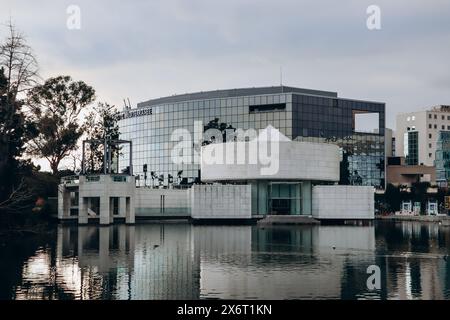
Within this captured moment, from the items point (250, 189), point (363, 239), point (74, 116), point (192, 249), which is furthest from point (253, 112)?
point (192, 249)

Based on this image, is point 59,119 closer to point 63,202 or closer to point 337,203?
point 63,202

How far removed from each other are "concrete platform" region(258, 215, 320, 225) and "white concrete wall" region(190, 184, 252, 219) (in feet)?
19.2

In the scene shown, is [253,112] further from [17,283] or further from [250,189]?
[17,283]

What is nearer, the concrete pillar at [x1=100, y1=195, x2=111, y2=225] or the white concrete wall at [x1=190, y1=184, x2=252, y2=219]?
the concrete pillar at [x1=100, y1=195, x2=111, y2=225]

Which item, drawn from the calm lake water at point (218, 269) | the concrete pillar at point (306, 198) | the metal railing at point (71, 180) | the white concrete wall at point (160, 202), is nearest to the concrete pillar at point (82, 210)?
the metal railing at point (71, 180)

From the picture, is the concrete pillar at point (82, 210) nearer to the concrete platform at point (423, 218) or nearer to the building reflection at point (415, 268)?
the building reflection at point (415, 268)

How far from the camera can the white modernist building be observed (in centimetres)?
13212

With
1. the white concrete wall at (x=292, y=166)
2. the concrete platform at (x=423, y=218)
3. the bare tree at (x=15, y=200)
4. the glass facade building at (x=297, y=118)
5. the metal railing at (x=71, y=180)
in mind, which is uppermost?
the glass facade building at (x=297, y=118)

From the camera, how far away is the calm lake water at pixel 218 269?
129 ft

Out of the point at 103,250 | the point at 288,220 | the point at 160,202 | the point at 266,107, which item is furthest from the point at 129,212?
the point at 266,107

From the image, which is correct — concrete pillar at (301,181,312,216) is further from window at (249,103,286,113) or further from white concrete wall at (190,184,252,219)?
window at (249,103,286,113)

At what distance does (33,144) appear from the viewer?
121250mm

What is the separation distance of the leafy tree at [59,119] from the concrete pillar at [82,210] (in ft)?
42.1

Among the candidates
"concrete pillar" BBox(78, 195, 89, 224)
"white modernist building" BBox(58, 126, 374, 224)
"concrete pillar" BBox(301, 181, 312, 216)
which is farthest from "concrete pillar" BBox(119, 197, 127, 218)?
"concrete pillar" BBox(301, 181, 312, 216)
